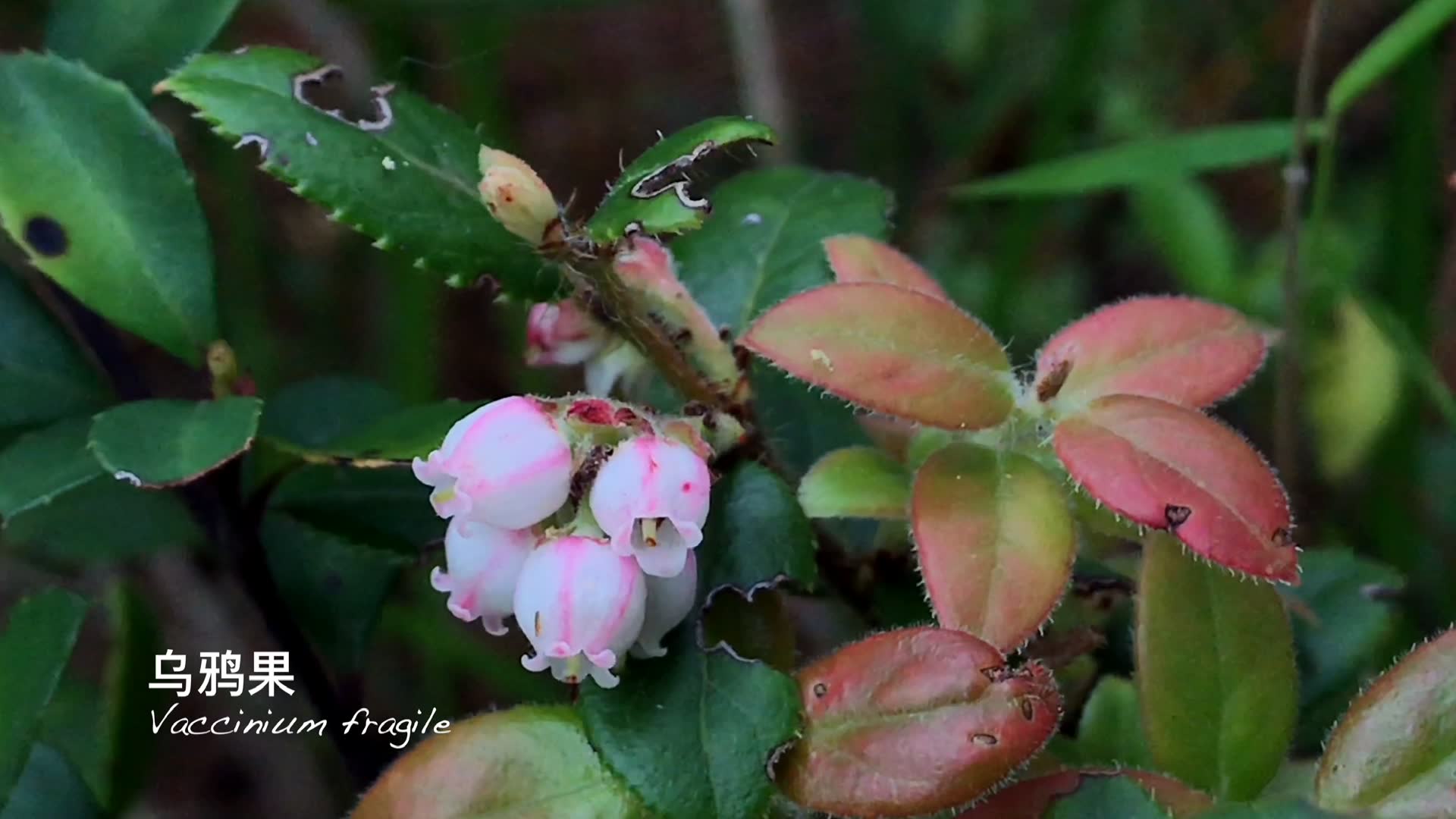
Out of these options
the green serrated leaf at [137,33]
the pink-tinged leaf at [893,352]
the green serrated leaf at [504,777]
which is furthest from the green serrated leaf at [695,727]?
the green serrated leaf at [137,33]

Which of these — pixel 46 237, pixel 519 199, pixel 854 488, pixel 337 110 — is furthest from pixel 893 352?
pixel 46 237

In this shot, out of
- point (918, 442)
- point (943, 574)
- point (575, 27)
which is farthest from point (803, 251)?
point (575, 27)

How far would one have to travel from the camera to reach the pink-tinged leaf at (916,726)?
19.1 inches

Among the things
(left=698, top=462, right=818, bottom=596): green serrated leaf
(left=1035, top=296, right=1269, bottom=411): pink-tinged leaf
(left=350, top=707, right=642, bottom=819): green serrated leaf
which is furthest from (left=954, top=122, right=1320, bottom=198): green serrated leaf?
(left=350, top=707, right=642, bottom=819): green serrated leaf

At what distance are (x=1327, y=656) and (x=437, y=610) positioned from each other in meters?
0.75

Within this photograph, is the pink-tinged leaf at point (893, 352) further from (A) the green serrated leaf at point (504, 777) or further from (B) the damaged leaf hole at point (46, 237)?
(B) the damaged leaf hole at point (46, 237)

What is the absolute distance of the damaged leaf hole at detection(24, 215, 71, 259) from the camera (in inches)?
22.9

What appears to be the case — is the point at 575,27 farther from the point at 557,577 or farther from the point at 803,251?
the point at 557,577

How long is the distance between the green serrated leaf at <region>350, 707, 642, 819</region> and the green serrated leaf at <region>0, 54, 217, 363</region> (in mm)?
226

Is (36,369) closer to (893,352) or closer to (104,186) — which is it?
(104,186)

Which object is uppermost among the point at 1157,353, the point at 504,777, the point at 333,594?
the point at 1157,353

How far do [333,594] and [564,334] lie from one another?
24cm

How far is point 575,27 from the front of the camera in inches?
85.6

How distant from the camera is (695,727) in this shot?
51cm
